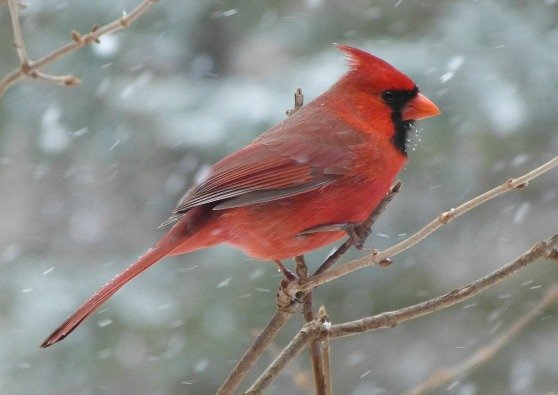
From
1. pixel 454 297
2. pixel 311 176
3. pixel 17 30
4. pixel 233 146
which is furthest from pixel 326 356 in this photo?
pixel 233 146

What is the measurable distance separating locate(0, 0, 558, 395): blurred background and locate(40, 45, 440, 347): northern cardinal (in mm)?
795

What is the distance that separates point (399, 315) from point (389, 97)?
94cm

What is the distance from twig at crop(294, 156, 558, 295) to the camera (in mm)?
1505

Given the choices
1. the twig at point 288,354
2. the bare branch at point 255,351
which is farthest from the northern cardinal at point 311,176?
the twig at point 288,354

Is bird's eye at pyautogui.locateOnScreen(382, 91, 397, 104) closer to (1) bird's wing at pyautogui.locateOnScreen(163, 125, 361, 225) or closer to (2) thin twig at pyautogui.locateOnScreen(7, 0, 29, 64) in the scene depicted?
(1) bird's wing at pyautogui.locateOnScreen(163, 125, 361, 225)

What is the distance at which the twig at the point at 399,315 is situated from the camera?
151 centimetres

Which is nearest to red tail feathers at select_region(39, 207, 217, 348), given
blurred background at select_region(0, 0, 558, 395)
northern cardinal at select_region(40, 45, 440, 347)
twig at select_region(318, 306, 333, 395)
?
northern cardinal at select_region(40, 45, 440, 347)

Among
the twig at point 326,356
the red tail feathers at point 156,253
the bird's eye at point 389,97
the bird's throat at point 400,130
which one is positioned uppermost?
the bird's eye at point 389,97

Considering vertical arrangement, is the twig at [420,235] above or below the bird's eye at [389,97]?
below

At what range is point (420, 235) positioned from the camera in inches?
61.7

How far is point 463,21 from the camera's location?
344cm

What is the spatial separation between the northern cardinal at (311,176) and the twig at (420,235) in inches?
11.8

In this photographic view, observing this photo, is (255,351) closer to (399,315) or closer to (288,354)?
(288,354)

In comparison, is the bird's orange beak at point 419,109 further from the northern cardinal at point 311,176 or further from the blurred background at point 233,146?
the blurred background at point 233,146
